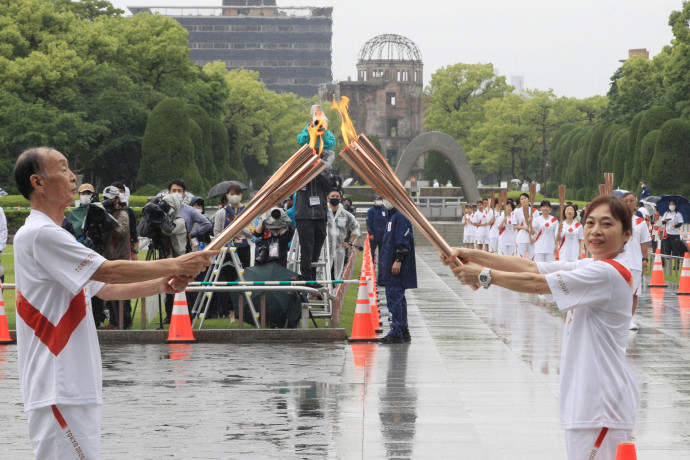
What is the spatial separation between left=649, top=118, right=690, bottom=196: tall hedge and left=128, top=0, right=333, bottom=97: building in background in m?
117

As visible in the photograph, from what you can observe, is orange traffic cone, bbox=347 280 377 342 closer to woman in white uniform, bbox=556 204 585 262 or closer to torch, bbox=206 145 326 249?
woman in white uniform, bbox=556 204 585 262

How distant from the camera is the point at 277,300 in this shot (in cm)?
1248

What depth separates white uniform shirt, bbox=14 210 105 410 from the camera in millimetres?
4043

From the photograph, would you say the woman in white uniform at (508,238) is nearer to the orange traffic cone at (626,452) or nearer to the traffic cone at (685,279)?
the traffic cone at (685,279)

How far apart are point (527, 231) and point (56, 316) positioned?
1807 centimetres

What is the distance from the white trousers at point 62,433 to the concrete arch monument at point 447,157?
44.2 metres

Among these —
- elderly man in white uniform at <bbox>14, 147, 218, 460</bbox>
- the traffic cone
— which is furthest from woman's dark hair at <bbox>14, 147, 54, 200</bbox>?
the traffic cone

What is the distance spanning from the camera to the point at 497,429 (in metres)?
7.35

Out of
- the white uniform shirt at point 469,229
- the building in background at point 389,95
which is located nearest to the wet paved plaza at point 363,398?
the white uniform shirt at point 469,229

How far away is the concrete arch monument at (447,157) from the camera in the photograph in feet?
160

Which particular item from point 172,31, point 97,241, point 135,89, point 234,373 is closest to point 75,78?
point 135,89

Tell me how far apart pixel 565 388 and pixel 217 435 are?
134 inches

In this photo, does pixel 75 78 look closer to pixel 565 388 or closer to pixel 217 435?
pixel 217 435

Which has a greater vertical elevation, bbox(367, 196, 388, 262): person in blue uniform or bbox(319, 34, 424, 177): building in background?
bbox(319, 34, 424, 177): building in background
